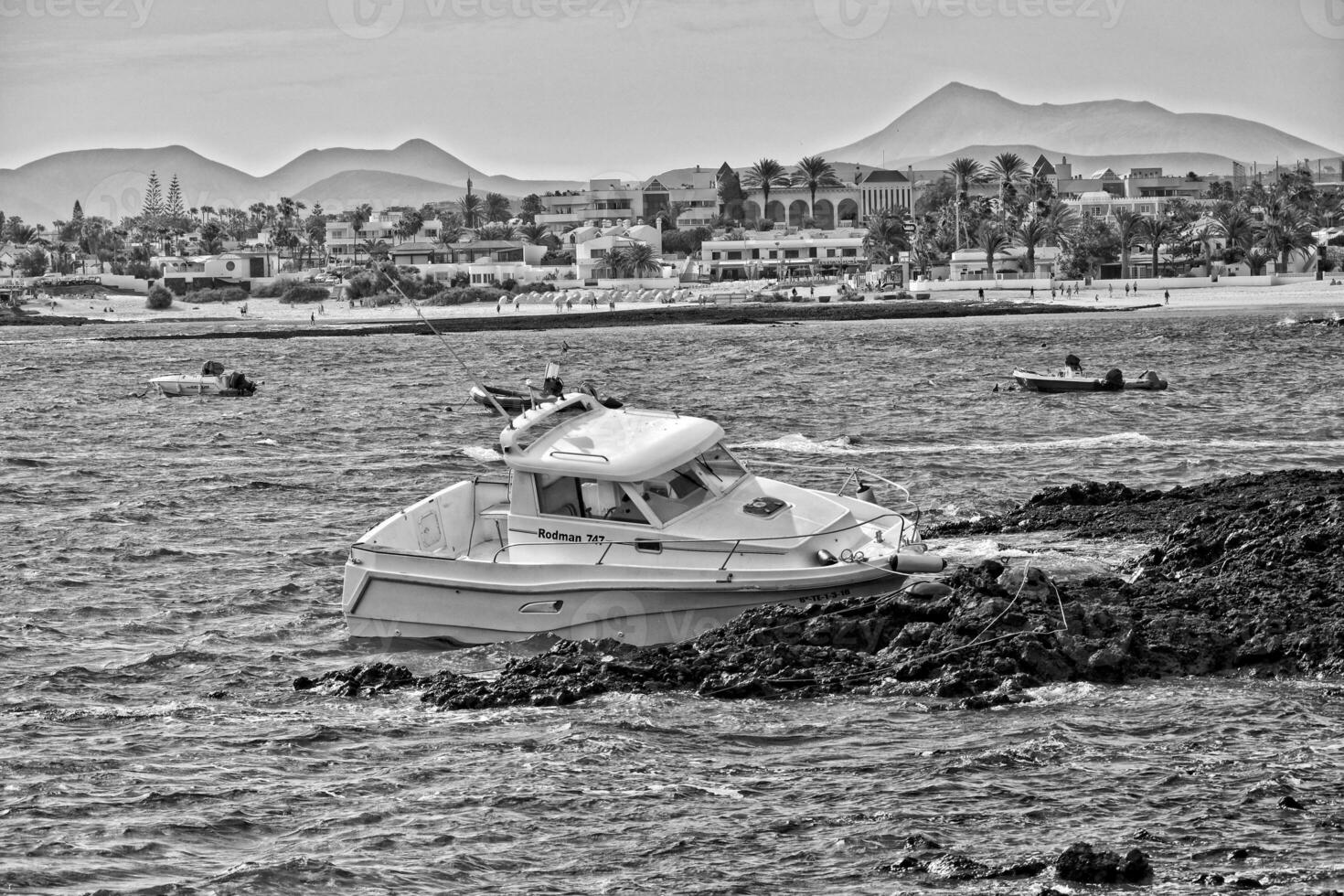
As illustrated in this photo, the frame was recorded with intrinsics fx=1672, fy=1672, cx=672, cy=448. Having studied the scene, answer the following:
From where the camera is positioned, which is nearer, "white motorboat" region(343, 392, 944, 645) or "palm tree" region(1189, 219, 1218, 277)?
"white motorboat" region(343, 392, 944, 645)

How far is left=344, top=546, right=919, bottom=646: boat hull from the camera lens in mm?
19391

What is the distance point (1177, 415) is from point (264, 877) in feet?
131

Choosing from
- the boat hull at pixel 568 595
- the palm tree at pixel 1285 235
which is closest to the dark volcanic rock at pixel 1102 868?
the boat hull at pixel 568 595

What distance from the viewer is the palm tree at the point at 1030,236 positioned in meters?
143

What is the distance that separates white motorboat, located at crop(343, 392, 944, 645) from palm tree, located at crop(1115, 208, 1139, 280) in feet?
398

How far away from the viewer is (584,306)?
150m

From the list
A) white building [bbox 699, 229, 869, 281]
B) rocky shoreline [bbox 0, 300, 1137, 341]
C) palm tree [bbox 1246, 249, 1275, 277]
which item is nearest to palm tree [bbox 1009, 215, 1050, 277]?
rocky shoreline [bbox 0, 300, 1137, 341]

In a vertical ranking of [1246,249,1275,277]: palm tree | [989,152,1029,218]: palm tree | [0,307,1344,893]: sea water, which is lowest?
[0,307,1344,893]: sea water

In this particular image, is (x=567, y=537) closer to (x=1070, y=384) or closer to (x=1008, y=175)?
(x=1070, y=384)

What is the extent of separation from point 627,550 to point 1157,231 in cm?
12172

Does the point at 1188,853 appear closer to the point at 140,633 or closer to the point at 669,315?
the point at 140,633

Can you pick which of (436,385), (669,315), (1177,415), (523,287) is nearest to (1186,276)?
(669,315)

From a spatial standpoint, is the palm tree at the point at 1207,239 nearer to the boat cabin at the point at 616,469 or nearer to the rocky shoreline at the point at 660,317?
the rocky shoreline at the point at 660,317

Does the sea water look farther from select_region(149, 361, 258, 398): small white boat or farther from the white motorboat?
select_region(149, 361, 258, 398): small white boat
